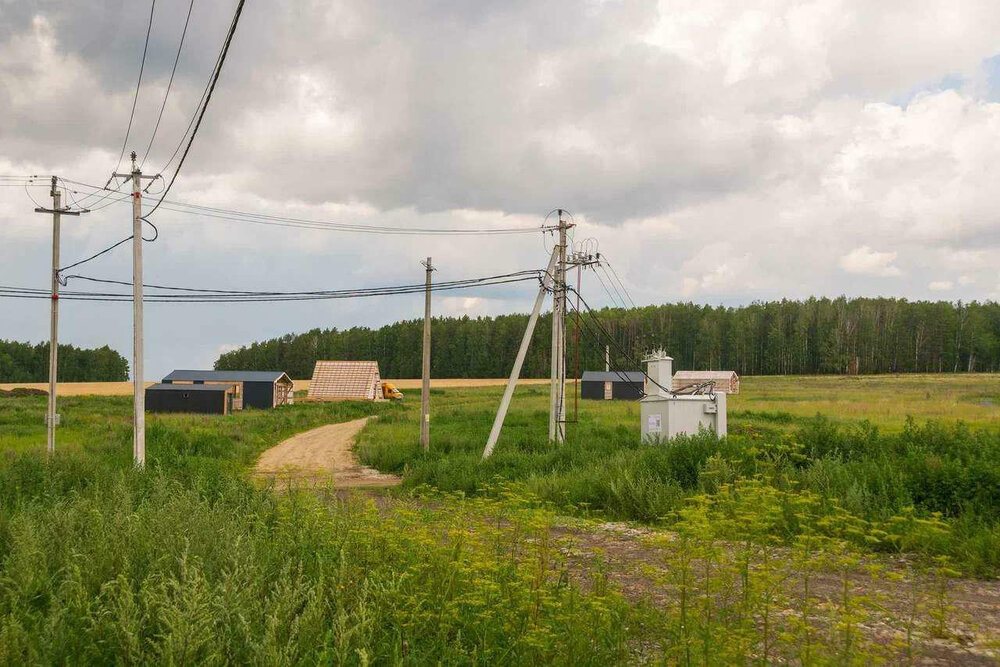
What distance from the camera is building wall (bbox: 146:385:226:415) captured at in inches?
1790

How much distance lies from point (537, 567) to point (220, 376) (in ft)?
175

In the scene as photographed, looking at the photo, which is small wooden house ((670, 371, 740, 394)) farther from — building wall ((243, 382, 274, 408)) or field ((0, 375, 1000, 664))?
field ((0, 375, 1000, 664))

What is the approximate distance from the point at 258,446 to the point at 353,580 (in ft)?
75.6

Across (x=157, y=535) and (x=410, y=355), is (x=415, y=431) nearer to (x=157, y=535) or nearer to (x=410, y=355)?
(x=157, y=535)

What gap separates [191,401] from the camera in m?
45.6

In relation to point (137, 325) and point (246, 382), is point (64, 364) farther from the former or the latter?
point (137, 325)

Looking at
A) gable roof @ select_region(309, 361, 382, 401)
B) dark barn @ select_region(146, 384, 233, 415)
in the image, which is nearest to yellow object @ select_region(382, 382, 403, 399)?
gable roof @ select_region(309, 361, 382, 401)

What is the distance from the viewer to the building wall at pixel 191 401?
45469 millimetres

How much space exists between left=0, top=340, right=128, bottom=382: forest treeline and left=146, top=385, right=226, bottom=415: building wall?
256 feet

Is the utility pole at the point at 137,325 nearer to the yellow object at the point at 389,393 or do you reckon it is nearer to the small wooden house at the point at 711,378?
the yellow object at the point at 389,393

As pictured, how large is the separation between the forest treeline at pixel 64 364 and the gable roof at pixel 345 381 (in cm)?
7253

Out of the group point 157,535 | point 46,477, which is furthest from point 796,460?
point 46,477

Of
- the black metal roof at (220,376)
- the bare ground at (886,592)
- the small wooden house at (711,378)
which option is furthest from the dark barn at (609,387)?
the bare ground at (886,592)

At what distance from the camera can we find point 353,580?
19.9ft
